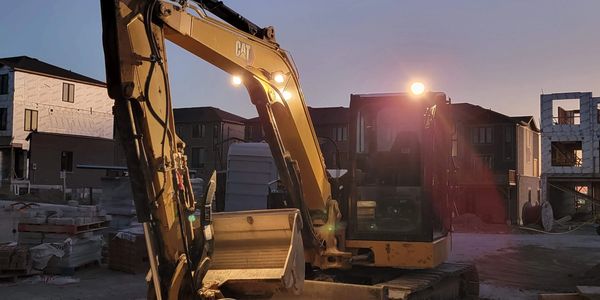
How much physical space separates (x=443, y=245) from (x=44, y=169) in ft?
140

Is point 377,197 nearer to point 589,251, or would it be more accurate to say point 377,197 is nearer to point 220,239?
point 220,239

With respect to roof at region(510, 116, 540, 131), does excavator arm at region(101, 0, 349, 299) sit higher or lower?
lower

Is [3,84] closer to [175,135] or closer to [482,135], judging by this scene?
[482,135]

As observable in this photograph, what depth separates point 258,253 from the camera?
19.2 feet

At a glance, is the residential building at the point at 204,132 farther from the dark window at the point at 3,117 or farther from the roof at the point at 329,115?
the dark window at the point at 3,117

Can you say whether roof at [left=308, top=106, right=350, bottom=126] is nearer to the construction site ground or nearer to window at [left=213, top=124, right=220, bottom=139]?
window at [left=213, top=124, right=220, bottom=139]

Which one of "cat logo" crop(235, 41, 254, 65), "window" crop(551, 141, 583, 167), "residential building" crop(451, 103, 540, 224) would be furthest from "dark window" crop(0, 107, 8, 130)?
"cat logo" crop(235, 41, 254, 65)

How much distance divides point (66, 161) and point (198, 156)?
1760cm

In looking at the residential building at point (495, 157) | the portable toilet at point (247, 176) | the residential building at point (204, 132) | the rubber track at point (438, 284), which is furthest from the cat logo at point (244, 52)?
the residential building at point (204, 132)

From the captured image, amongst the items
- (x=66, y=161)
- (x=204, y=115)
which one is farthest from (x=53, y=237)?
(x=204, y=115)

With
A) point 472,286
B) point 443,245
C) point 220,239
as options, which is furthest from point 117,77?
point 472,286

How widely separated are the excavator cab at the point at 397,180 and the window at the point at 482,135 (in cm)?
4042

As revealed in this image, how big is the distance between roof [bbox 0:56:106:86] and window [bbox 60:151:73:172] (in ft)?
22.5

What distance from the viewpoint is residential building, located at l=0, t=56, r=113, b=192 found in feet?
152
